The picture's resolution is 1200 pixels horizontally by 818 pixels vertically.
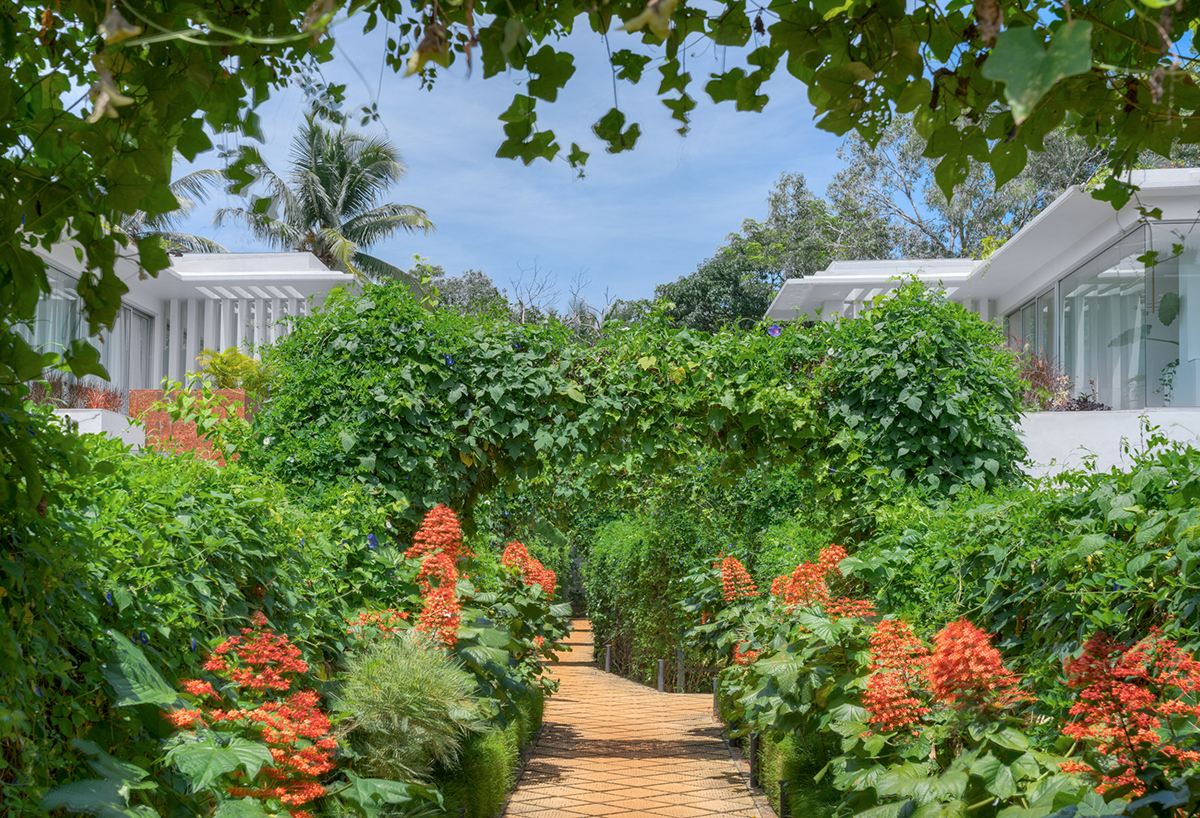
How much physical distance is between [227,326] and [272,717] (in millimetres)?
13222

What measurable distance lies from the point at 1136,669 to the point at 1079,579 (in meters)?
0.62

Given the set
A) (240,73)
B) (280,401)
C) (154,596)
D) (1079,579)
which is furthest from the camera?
(280,401)

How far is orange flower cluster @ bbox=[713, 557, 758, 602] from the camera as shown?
25.6 ft

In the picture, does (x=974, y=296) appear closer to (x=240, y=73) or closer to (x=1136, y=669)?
(x=1136, y=669)

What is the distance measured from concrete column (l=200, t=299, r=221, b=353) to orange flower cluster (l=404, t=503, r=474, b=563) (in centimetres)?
1065

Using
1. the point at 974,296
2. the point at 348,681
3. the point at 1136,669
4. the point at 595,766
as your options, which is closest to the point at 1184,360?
the point at 974,296

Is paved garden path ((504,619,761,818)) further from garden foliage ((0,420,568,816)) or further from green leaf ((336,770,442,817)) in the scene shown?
green leaf ((336,770,442,817))

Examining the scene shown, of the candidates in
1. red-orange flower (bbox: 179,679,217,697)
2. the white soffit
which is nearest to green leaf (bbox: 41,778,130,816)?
red-orange flower (bbox: 179,679,217,697)

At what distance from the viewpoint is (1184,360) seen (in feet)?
31.5

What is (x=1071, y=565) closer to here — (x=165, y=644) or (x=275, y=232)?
(x=165, y=644)


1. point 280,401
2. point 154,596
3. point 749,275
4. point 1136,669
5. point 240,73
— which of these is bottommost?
point 1136,669

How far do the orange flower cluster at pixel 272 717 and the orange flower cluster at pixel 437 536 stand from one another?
199 cm

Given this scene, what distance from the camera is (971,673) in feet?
10.8

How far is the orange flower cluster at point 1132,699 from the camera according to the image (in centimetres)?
252
